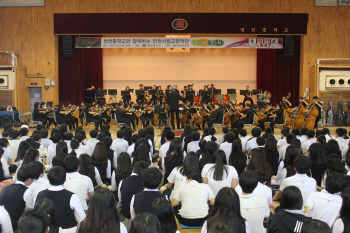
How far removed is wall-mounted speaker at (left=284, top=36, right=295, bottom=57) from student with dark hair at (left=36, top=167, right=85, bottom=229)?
47.5ft

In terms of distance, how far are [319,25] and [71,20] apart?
432 inches

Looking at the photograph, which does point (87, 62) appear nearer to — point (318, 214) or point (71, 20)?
point (71, 20)

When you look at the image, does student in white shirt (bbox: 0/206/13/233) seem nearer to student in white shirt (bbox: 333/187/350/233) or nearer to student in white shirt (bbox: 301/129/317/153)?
student in white shirt (bbox: 333/187/350/233)

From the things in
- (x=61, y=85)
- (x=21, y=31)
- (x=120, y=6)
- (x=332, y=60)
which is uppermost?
(x=120, y=6)

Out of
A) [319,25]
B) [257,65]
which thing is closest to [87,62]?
[257,65]

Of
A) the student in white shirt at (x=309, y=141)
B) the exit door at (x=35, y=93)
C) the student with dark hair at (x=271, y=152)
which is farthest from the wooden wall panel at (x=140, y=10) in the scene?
the student with dark hair at (x=271, y=152)

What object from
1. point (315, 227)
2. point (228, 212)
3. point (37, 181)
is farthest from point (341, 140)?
point (37, 181)

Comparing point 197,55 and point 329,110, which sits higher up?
point 197,55

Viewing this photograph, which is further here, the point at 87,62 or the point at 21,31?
the point at 87,62

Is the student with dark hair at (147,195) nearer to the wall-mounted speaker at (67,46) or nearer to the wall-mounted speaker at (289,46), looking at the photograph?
the wall-mounted speaker at (67,46)

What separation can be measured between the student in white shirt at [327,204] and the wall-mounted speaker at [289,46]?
13580 millimetres

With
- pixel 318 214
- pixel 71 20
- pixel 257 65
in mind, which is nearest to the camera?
pixel 318 214

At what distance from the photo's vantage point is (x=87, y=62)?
17.4 metres

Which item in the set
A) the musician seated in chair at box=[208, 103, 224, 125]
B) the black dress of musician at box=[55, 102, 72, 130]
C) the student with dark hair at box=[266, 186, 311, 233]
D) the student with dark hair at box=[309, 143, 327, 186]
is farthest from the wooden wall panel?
the student with dark hair at box=[266, 186, 311, 233]
